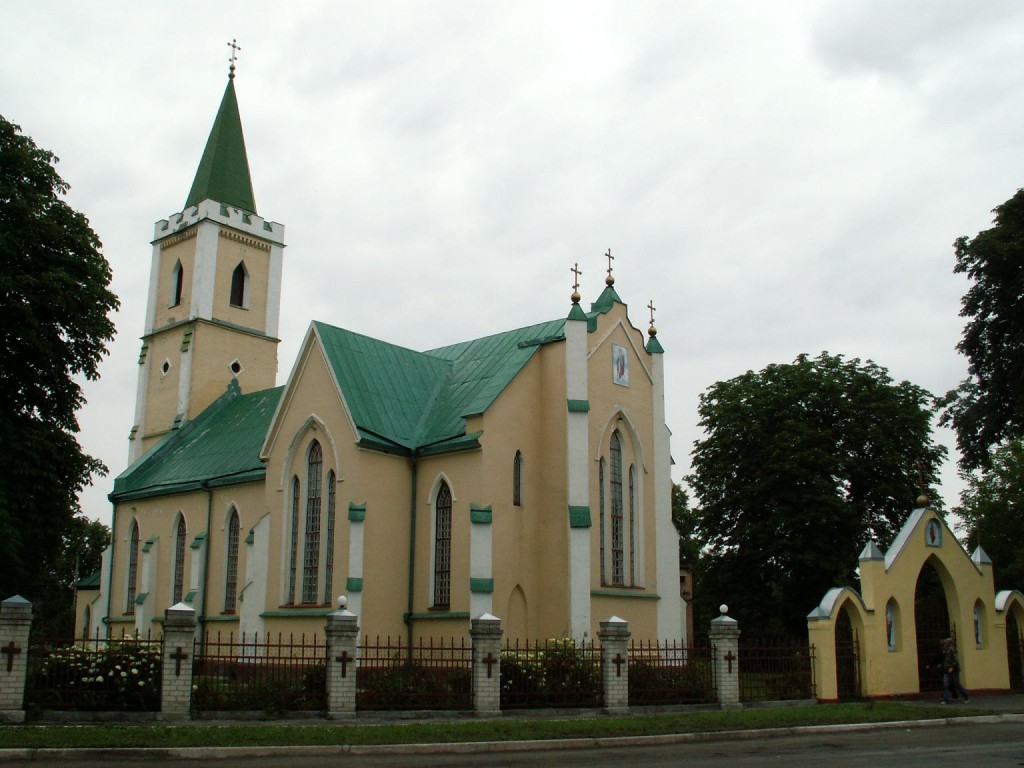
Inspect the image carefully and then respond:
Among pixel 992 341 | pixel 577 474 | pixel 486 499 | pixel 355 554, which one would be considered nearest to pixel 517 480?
pixel 486 499

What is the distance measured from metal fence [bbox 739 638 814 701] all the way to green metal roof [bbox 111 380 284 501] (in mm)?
16051

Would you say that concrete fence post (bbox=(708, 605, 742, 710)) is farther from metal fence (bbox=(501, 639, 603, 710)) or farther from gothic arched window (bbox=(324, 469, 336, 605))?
gothic arched window (bbox=(324, 469, 336, 605))

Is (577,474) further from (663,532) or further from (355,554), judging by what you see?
(355,554)

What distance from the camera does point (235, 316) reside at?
4022 centimetres

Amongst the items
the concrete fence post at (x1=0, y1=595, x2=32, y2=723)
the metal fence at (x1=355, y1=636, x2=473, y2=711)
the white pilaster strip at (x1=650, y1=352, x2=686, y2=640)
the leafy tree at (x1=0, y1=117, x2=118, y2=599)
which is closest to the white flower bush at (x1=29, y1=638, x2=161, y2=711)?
the concrete fence post at (x1=0, y1=595, x2=32, y2=723)

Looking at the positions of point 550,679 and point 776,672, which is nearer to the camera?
point 550,679

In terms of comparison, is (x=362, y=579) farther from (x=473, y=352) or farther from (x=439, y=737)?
(x=439, y=737)

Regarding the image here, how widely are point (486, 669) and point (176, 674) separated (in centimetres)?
536

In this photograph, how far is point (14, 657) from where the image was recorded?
628 inches

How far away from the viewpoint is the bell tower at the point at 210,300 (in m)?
39.2

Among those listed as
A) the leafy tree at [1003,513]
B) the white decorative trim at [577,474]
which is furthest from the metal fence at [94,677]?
the leafy tree at [1003,513]

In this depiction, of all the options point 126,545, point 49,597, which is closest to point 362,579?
point 126,545

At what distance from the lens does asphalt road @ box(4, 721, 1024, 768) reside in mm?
12320

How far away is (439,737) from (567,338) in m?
13.8
